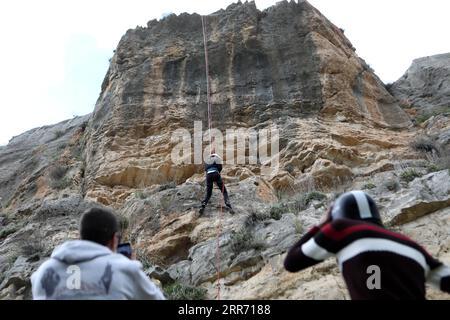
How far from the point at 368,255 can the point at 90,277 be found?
6.06ft

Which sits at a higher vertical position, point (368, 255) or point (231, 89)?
point (231, 89)

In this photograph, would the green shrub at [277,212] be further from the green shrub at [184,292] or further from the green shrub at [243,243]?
the green shrub at [184,292]

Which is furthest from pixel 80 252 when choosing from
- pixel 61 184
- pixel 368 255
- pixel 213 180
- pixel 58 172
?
pixel 58 172

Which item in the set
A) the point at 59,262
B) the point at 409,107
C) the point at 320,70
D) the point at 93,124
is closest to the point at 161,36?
the point at 93,124

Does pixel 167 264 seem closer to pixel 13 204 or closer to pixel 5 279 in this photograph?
pixel 5 279

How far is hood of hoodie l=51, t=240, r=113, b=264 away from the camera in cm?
336

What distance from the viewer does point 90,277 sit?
3.30m

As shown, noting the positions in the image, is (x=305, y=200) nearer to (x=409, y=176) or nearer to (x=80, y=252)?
(x=409, y=176)

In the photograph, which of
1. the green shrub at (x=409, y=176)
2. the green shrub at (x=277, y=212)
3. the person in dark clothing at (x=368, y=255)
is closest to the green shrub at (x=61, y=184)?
the green shrub at (x=277, y=212)

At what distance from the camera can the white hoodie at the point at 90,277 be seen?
3.29 m

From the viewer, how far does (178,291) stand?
7379 millimetres

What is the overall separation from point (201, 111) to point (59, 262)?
1387cm

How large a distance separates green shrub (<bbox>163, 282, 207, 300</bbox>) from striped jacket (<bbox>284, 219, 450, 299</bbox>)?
12.4ft

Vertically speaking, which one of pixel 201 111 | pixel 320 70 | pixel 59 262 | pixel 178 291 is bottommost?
pixel 178 291
